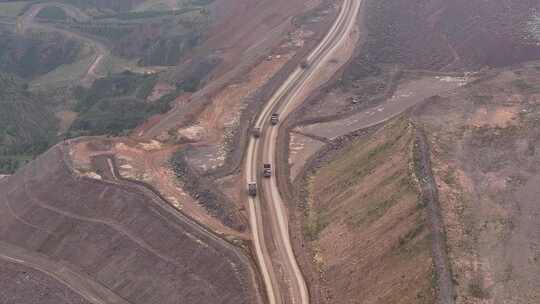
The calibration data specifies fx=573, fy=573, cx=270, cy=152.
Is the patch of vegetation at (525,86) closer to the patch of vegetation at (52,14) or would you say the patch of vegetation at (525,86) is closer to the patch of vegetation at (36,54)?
the patch of vegetation at (36,54)

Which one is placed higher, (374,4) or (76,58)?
(374,4)

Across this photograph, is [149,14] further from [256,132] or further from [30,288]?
[30,288]

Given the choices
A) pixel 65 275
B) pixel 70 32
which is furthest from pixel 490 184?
pixel 70 32

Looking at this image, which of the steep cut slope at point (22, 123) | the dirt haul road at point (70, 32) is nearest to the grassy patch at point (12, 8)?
the dirt haul road at point (70, 32)

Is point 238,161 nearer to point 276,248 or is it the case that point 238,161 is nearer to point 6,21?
point 276,248

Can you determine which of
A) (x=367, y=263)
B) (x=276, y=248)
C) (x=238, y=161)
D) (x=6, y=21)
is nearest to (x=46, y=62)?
(x=6, y=21)
